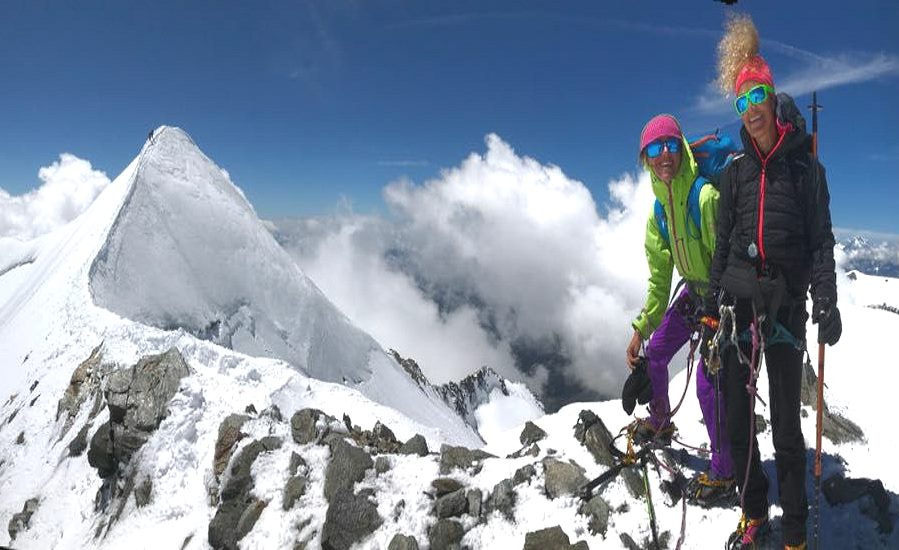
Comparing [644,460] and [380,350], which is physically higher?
[380,350]

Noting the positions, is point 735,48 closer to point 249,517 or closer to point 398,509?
point 398,509

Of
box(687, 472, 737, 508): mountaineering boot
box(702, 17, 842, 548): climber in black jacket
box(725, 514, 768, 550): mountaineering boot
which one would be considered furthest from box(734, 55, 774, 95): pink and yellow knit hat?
box(687, 472, 737, 508): mountaineering boot

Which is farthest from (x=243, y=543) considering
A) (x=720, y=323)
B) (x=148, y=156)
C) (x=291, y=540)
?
(x=148, y=156)

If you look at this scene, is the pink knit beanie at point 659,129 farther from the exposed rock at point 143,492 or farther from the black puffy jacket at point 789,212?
the exposed rock at point 143,492

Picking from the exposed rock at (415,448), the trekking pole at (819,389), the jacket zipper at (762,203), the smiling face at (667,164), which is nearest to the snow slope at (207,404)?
the exposed rock at (415,448)

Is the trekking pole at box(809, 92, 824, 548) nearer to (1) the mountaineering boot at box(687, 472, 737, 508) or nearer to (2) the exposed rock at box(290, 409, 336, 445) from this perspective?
(1) the mountaineering boot at box(687, 472, 737, 508)

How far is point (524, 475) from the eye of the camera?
948 centimetres

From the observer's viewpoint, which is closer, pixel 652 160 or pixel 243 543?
pixel 652 160

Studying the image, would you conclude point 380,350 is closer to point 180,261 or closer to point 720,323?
point 180,261

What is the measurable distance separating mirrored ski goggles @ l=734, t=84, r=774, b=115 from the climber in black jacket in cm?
1

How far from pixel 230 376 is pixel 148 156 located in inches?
1361

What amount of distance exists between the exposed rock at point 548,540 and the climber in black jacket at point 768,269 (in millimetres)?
2488

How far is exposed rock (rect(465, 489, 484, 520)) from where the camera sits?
9.23m

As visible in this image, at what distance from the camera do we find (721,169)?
6.75 meters
